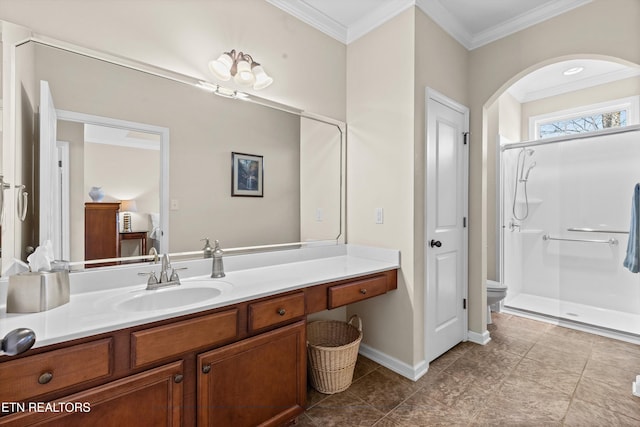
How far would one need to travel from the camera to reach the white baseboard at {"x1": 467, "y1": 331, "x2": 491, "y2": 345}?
2617 millimetres

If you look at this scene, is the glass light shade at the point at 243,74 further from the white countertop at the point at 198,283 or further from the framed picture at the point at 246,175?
the white countertop at the point at 198,283

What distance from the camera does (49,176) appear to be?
4.41ft

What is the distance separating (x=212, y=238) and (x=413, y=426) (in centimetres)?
153

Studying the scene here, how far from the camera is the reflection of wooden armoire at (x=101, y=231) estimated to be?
1.45m

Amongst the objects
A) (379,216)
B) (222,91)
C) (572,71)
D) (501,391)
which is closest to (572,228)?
(572,71)

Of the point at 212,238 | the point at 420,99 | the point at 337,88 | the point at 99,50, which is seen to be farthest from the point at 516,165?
the point at 99,50

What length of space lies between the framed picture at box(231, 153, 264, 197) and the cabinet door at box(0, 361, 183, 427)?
1075 mm

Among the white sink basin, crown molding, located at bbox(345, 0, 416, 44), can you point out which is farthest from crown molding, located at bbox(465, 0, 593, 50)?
the white sink basin

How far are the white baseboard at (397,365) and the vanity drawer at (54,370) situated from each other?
5.91 ft

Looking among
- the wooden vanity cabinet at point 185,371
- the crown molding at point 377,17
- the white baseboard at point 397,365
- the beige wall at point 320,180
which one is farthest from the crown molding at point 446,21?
the white baseboard at point 397,365

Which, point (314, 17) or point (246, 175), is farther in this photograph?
point (314, 17)

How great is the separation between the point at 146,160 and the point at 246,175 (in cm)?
57

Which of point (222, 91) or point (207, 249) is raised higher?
point (222, 91)

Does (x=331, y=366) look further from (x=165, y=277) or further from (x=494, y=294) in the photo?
(x=494, y=294)
